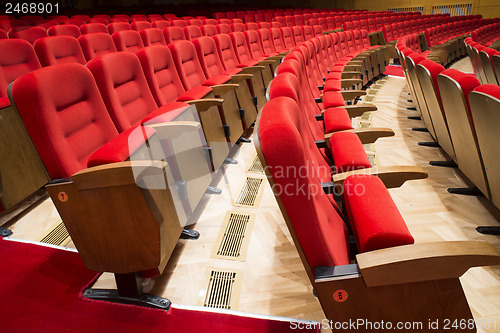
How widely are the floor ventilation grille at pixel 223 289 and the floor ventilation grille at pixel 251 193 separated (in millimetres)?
140

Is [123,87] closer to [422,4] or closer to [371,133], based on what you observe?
[371,133]

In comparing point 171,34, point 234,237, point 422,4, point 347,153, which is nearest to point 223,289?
point 234,237

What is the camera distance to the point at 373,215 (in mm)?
231

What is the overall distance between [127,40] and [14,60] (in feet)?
1.03

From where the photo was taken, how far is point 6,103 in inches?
17.6

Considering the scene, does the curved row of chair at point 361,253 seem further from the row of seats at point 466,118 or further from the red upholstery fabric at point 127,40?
the red upholstery fabric at point 127,40

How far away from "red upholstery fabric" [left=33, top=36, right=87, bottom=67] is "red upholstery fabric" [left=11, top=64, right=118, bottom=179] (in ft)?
1.16

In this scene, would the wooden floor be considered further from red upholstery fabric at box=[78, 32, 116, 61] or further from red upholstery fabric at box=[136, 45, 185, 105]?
red upholstery fabric at box=[78, 32, 116, 61]

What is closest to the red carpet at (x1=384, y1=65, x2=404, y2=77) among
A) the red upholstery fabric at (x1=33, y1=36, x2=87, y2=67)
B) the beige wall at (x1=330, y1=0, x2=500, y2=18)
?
the red upholstery fabric at (x1=33, y1=36, x2=87, y2=67)

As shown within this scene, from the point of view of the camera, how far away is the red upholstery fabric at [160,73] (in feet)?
1.64

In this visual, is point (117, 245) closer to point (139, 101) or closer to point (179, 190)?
point (179, 190)

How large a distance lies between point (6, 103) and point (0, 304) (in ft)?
0.88

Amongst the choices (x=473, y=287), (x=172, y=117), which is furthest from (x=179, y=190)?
(x=473, y=287)

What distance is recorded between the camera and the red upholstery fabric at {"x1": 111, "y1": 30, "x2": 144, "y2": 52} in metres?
0.81
